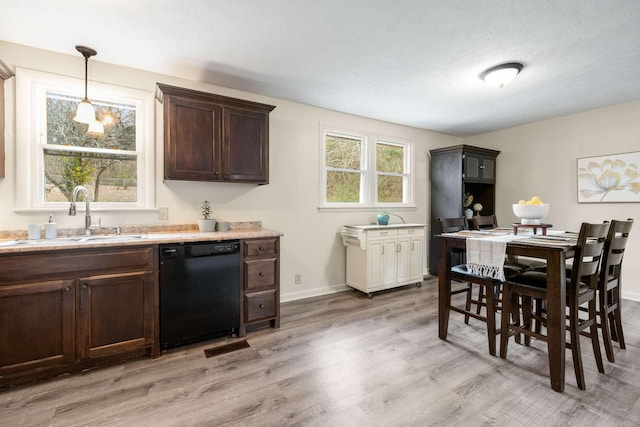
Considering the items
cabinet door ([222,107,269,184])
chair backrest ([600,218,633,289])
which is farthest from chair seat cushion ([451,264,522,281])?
cabinet door ([222,107,269,184])

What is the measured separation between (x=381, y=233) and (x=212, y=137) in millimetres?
2324

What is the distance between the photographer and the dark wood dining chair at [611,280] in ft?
6.96

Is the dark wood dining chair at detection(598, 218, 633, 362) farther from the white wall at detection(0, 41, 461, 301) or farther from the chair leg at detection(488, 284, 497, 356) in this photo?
the white wall at detection(0, 41, 461, 301)

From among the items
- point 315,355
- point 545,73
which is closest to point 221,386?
point 315,355

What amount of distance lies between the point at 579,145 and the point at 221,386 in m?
5.19

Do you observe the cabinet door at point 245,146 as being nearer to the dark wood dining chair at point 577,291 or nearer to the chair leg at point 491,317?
the chair leg at point 491,317

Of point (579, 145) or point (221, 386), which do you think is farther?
point (579, 145)

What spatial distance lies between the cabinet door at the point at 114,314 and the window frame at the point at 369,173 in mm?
2282

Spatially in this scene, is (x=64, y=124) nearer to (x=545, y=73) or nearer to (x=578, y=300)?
(x=578, y=300)

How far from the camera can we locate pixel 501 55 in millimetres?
2584

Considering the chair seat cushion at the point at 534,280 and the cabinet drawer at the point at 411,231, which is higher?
the cabinet drawer at the point at 411,231

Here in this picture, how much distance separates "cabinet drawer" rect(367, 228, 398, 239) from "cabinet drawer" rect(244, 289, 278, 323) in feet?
4.92

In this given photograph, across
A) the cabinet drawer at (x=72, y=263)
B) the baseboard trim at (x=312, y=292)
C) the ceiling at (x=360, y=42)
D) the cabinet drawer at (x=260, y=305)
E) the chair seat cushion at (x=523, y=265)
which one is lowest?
the baseboard trim at (x=312, y=292)

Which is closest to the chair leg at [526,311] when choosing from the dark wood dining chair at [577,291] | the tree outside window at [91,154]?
the dark wood dining chair at [577,291]
